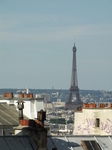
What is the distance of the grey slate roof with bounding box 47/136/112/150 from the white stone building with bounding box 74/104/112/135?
245 inches

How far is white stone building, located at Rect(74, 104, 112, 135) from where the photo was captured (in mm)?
38784

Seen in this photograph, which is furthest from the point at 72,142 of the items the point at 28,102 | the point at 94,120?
the point at 28,102

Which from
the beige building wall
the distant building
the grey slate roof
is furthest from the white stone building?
the grey slate roof

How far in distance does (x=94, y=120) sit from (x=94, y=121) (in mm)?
107

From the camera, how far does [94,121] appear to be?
39469 millimetres

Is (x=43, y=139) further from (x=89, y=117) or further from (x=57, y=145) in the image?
(x=89, y=117)

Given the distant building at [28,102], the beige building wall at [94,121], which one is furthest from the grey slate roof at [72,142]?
the distant building at [28,102]

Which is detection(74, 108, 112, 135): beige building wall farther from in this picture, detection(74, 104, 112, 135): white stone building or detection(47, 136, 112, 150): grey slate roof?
detection(47, 136, 112, 150): grey slate roof

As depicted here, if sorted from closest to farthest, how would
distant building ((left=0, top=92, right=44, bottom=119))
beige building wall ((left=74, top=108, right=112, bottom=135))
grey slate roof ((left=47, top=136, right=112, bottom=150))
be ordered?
grey slate roof ((left=47, top=136, right=112, bottom=150)), beige building wall ((left=74, top=108, right=112, bottom=135)), distant building ((left=0, top=92, right=44, bottom=119))

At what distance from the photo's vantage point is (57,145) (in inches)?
1193

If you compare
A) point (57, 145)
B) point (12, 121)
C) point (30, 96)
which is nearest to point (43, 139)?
point (57, 145)

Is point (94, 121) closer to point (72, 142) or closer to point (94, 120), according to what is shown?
point (94, 120)

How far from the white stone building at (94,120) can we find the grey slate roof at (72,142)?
6221 mm

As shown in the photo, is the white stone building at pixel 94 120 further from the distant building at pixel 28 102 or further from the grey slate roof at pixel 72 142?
the grey slate roof at pixel 72 142
